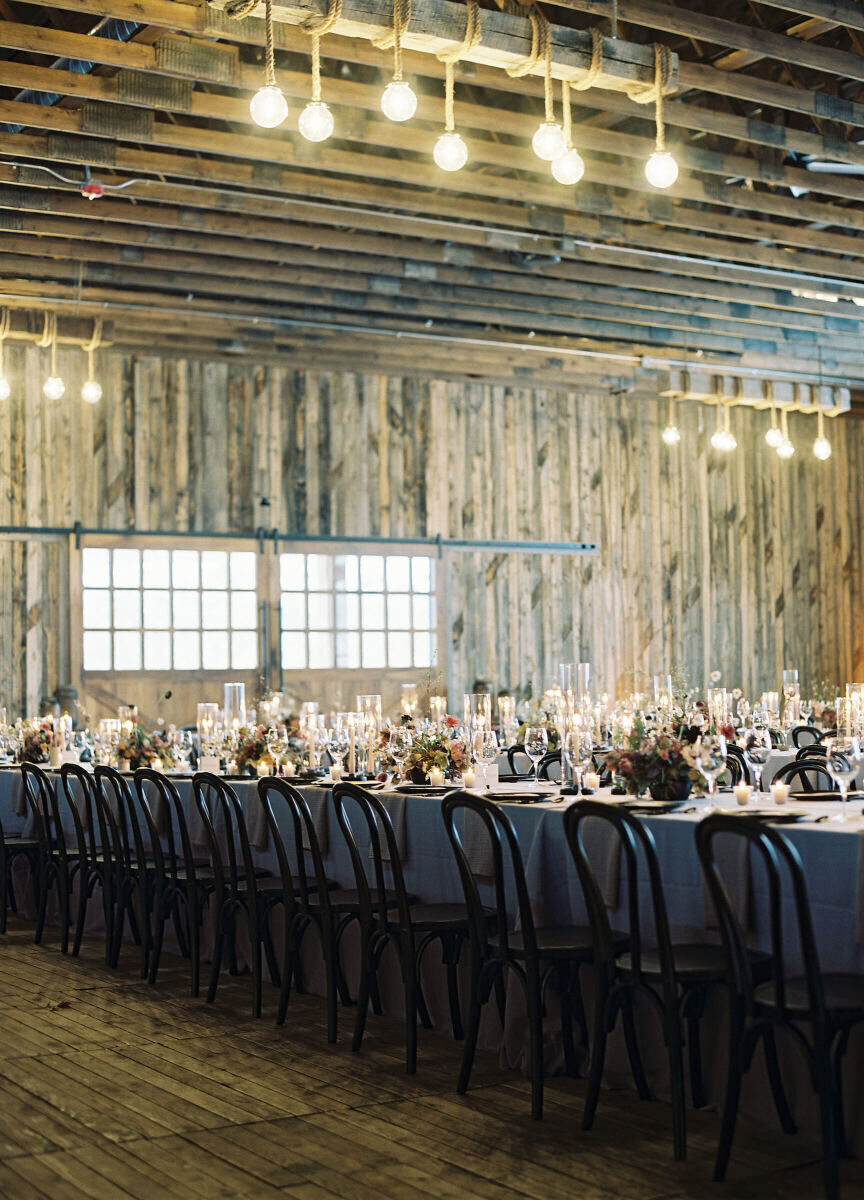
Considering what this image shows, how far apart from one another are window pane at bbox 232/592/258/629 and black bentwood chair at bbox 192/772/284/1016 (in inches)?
287

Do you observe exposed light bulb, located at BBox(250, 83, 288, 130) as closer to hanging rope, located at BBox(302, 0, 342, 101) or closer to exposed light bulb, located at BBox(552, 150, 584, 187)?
hanging rope, located at BBox(302, 0, 342, 101)

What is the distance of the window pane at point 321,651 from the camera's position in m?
14.5

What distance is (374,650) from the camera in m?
14.8

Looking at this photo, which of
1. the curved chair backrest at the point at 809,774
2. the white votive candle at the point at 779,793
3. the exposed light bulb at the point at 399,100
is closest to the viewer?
the white votive candle at the point at 779,793

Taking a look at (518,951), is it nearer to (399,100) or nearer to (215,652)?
(399,100)

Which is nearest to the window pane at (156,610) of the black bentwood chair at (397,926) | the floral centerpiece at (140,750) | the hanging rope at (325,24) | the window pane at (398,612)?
the window pane at (398,612)

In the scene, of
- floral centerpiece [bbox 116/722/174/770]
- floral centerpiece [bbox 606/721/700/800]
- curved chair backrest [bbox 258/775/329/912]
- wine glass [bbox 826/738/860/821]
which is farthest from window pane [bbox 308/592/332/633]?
wine glass [bbox 826/738/860/821]

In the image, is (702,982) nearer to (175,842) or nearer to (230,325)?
(175,842)

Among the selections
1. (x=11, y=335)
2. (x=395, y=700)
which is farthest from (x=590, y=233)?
(x=395, y=700)

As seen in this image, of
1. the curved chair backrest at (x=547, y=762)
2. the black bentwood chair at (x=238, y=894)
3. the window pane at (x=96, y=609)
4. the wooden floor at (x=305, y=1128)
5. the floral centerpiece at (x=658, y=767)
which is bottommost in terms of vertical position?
the wooden floor at (x=305, y=1128)

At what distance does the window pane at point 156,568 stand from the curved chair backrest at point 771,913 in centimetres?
1042

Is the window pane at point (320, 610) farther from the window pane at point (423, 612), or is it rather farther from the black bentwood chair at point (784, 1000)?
the black bentwood chair at point (784, 1000)

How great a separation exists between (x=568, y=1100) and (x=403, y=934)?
0.86m

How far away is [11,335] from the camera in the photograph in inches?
475
